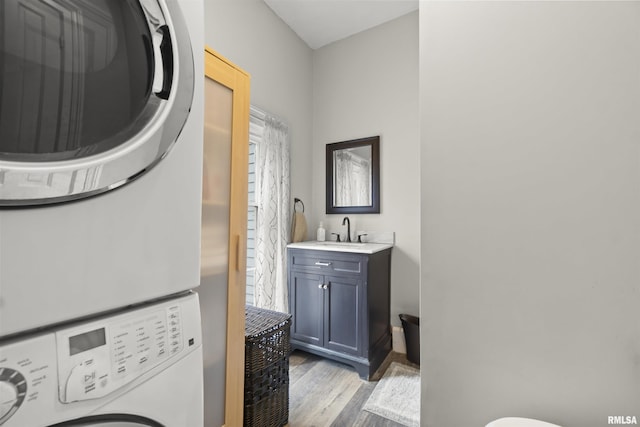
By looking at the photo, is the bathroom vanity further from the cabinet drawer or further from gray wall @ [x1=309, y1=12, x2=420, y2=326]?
gray wall @ [x1=309, y1=12, x2=420, y2=326]

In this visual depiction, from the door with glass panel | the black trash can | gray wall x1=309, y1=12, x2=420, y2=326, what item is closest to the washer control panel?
the door with glass panel

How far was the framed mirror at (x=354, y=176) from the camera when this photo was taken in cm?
272

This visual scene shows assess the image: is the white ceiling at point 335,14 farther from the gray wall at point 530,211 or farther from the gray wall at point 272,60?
the gray wall at point 530,211

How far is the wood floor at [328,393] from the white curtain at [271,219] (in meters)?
0.53

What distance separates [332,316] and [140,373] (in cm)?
188

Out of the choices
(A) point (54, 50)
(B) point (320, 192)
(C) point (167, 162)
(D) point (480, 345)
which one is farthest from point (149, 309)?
(B) point (320, 192)

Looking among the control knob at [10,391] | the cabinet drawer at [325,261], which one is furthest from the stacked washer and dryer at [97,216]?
the cabinet drawer at [325,261]

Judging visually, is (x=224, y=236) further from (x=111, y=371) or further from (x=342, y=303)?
(x=342, y=303)

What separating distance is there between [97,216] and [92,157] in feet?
0.32

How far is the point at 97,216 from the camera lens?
0.46 metres

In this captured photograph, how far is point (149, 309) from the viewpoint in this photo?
0.54 metres

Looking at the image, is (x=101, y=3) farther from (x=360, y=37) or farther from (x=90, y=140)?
(x=360, y=37)

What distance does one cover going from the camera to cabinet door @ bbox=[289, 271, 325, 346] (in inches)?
90.9

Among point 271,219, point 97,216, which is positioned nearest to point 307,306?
point 271,219
